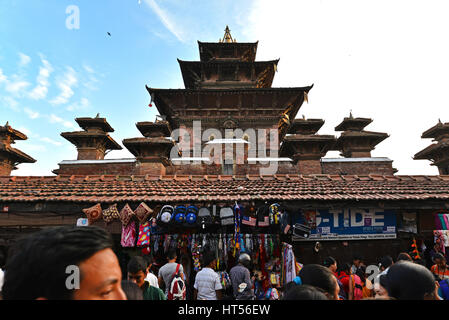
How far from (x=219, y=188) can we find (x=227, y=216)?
1304 mm

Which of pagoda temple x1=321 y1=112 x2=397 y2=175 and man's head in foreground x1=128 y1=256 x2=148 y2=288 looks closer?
man's head in foreground x1=128 y1=256 x2=148 y2=288

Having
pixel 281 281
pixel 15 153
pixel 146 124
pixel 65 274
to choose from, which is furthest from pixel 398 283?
pixel 15 153

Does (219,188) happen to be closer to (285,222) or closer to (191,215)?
(191,215)

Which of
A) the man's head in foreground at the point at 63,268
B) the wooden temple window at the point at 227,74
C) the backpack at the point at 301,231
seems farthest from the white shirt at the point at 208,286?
the wooden temple window at the point at 227,74

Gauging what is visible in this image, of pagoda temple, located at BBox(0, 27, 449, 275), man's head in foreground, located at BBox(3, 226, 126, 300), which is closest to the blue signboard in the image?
pagoda temple, located at BBox(0, 27, 449, 275)

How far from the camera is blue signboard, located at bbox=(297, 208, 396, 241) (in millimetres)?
6355

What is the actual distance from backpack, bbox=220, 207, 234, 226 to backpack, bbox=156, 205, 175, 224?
1.25m

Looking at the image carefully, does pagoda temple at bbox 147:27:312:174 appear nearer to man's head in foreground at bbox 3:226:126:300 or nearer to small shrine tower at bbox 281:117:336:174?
small shrine tower at bbox 281:117:336:174

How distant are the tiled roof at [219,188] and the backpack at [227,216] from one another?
0.29m

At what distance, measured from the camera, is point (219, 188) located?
6.89 m

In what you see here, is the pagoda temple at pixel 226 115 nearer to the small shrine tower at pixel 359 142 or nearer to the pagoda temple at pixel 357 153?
the pagoda temple at pixel 357 153
